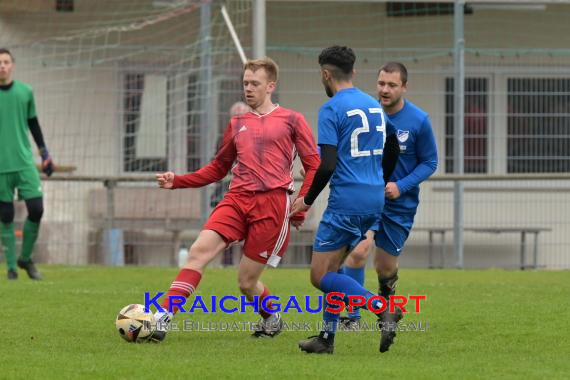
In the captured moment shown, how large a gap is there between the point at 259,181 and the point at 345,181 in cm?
87

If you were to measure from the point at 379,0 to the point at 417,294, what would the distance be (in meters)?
6.18

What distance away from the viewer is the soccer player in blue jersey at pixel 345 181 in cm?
771

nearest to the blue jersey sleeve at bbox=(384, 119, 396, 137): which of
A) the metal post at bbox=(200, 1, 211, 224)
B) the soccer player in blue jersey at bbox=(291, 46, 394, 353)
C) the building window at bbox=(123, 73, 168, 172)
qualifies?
the soccer player in blue jersey at bbox=(291, 46, 394, 353)

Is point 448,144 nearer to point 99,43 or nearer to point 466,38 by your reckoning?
point 466,38

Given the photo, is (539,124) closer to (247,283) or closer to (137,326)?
(247,283)

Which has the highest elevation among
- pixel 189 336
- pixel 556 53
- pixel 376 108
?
pixel 556 53

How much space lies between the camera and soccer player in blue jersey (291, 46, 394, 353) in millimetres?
7707

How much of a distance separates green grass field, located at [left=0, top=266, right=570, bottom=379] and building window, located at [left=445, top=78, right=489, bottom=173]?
4562mm

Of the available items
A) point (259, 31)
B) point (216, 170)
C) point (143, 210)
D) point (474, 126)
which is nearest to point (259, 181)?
point (216, 170)

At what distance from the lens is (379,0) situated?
17.1 metres

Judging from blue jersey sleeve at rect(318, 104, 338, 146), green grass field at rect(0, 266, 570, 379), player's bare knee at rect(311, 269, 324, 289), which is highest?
blue jersey sleeve at rect(318, 104, 338, 146)

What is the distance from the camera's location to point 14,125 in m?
12.9

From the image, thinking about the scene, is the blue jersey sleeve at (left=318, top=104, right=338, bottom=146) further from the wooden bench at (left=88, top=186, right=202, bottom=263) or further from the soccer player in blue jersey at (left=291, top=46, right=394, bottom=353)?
the wooden bench at (left=88, top=186, right=202, bottom=263)

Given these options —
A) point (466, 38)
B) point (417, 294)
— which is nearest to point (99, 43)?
point (466, 38)
